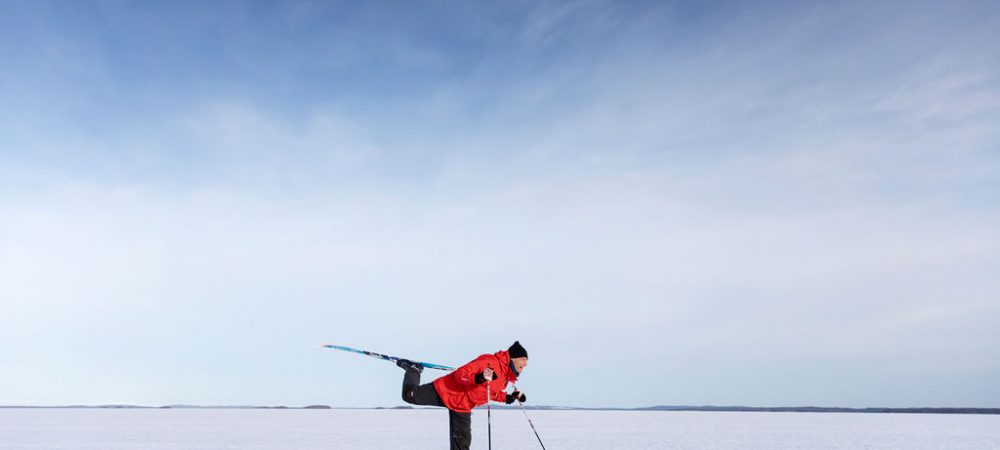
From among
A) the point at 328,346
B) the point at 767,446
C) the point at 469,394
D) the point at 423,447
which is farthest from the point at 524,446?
the point at 469,394

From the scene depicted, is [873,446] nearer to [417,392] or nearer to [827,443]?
[827,443]

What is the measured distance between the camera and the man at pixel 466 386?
9.53 meters

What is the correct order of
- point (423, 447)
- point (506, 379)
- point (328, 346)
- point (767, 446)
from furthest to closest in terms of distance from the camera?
point (767, 446) < point (423, 447) < point (328, 346) < point (506, 379)

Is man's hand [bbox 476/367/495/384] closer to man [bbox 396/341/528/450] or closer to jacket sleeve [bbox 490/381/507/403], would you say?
man [bbox 396/341/528/450]

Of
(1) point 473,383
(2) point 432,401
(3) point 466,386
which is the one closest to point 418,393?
(2) point 432,401

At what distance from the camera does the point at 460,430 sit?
1009cm

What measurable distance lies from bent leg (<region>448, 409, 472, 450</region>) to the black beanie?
3.36ft

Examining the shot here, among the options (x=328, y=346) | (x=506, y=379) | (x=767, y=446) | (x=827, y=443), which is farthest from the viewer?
(x=827, y=443)

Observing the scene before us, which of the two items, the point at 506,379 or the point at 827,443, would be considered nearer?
the point at 506,379

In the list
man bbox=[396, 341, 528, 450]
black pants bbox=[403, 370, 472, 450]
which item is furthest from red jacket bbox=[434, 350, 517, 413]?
black pants bbox=[403, 370, 472, 450]

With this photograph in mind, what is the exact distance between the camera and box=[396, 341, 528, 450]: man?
9531 mm

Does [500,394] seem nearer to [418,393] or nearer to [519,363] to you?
[519,363]

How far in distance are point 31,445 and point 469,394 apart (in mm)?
18163

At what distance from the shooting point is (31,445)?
22500 mm
